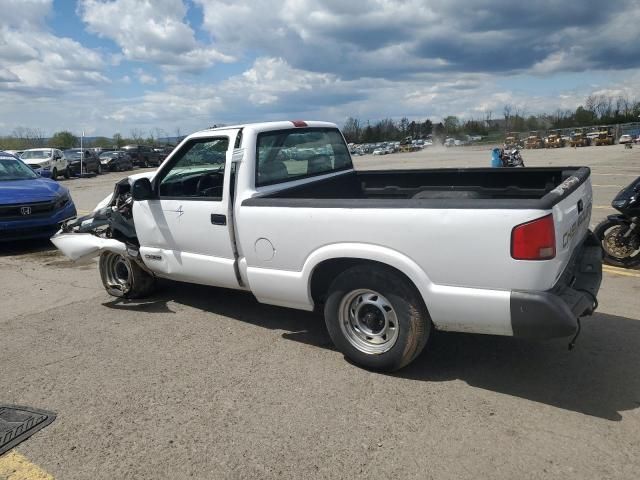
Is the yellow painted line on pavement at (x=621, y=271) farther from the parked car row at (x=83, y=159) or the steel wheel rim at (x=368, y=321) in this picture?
the parked car row at (x=83, y=159)

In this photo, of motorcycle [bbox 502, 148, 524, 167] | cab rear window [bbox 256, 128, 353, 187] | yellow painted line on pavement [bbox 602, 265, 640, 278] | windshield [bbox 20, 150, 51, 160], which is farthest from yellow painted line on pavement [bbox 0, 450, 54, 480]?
windshield [bbox 20, 150, 51, 160]

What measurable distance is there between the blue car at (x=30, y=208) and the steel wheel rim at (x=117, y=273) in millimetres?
3624

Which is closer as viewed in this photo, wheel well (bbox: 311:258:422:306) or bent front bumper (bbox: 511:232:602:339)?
bent front bumper (bbox: 511:232:602:339)

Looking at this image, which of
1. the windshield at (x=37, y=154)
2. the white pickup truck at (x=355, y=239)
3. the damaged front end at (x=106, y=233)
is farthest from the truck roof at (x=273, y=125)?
the windshield at (x=37, y=154)

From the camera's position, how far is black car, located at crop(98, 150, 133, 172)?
115ft

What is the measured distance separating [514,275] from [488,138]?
3253 inches

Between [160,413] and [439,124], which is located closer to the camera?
[160,413]

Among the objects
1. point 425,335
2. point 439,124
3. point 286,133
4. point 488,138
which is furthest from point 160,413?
point 439,124

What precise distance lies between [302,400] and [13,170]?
8917 mm

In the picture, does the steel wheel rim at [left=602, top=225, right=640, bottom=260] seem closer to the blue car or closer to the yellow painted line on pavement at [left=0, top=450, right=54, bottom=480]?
the yellow painted line on pavement at [left=0, top=450, right=54, bottom=480]

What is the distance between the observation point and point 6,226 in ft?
27.3

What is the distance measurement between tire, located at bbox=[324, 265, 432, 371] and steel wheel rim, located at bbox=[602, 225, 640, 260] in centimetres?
413

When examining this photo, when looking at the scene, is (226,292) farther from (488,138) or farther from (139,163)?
(488,138)

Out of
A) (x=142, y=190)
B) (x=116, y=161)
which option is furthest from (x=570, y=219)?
(x=116, y=161)
